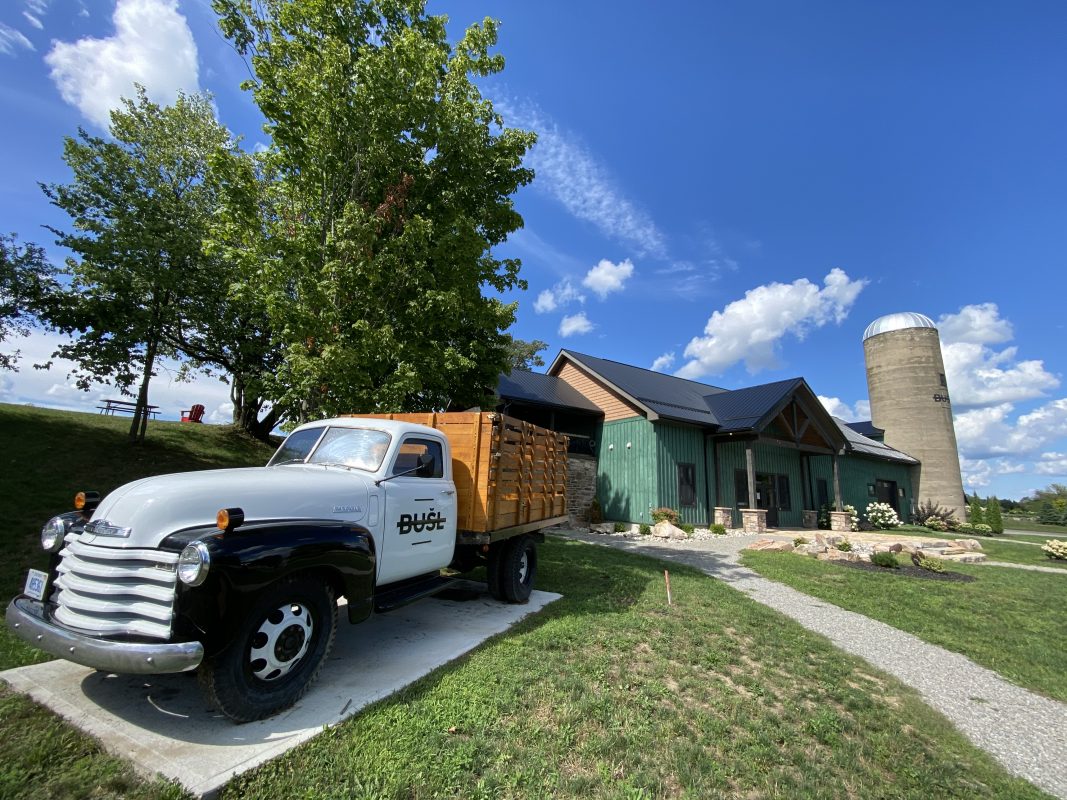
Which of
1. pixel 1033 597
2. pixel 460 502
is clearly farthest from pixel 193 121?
pixel 1033 597

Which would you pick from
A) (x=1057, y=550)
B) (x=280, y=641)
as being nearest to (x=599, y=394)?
(x=1057, y=550)

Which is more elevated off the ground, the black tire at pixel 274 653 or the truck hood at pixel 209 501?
the truck hood at pixel 209 501

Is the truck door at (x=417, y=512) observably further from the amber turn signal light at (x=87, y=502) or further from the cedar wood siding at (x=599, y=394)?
the cedar wood siding at (x=599, y=394)

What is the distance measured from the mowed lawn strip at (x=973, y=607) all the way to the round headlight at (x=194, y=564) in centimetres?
799

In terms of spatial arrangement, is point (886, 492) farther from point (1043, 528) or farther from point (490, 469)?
point (490, 469)

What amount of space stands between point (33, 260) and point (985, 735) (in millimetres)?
21082

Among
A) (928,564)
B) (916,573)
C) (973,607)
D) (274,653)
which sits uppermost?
(274,653)

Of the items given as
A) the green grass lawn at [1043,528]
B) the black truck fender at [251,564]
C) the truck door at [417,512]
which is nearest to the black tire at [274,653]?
the black truck fender at [251,564]

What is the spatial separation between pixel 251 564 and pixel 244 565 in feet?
0.14

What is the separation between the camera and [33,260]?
1323cm

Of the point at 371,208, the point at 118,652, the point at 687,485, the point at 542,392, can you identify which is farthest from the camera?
the point at 542,392

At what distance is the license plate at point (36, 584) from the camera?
3217 millimetres

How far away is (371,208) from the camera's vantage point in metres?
9.12

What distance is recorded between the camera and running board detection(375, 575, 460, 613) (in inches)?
163
